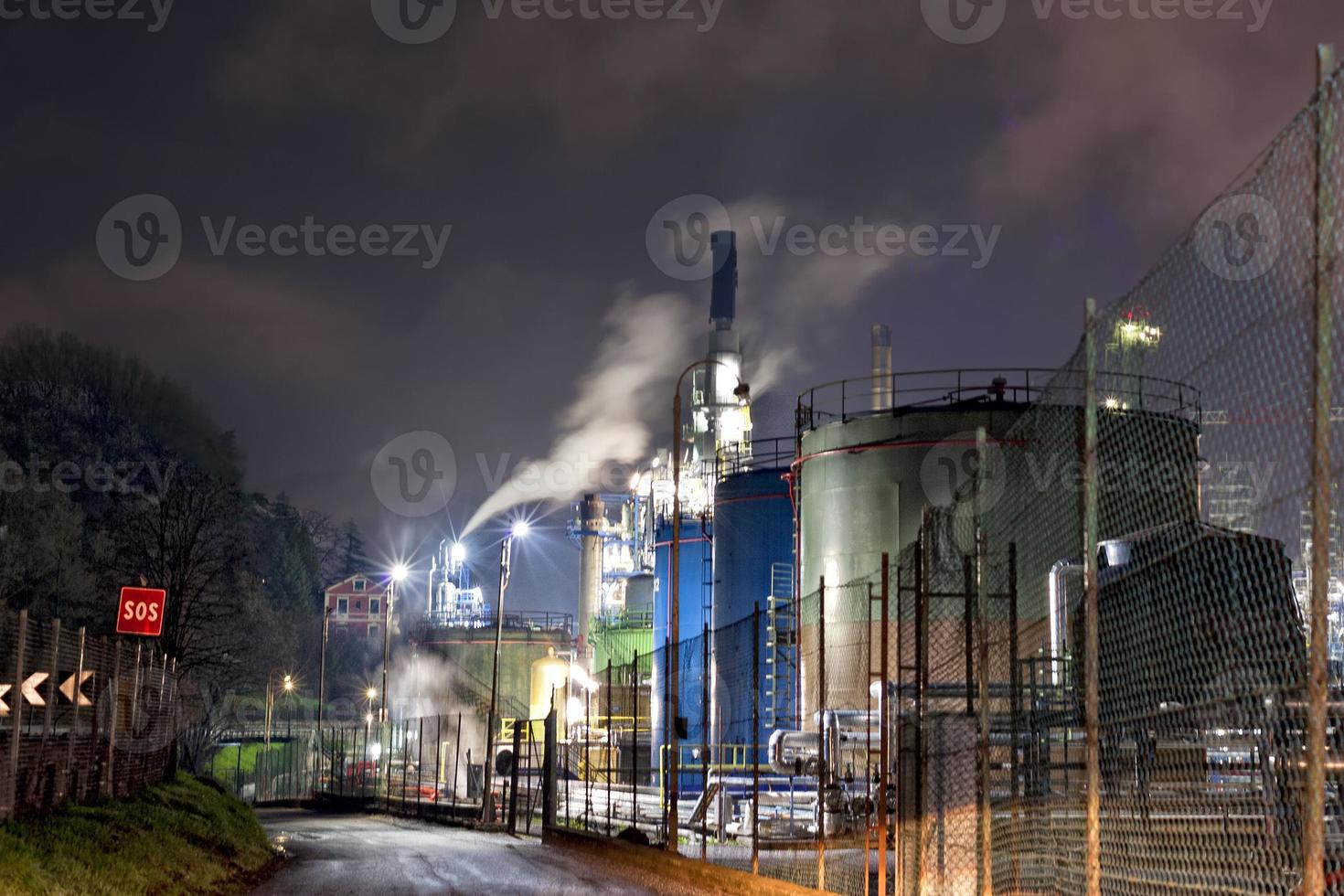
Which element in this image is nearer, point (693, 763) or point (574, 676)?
point (693, 763)

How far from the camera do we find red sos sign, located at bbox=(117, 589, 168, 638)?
3291cm

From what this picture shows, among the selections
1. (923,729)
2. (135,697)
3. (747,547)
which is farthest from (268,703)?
(923,729)

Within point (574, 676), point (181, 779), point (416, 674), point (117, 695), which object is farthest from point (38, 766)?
point (416, 674)

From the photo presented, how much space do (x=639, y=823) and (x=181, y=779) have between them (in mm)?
8991

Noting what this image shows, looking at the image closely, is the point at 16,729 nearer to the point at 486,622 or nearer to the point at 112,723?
the point at 112,723

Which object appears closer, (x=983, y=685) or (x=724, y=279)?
(x=983, y=685)

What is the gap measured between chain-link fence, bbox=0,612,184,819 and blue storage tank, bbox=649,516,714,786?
23.3m

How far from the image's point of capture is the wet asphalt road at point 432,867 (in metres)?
18.0

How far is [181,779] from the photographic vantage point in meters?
29.0

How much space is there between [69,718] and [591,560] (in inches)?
2407

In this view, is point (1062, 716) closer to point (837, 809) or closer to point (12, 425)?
point (837, 809)

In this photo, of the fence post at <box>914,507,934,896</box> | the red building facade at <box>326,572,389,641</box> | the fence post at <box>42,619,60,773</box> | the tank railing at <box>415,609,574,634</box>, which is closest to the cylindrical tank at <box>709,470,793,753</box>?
the fence post at <box>42,619,60,773</box>

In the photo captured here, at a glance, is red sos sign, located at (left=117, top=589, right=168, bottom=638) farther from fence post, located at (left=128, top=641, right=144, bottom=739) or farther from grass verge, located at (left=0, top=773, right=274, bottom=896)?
fence post, located at (left=128, top=641, right=144, bottom=739)

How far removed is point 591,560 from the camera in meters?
80.1
